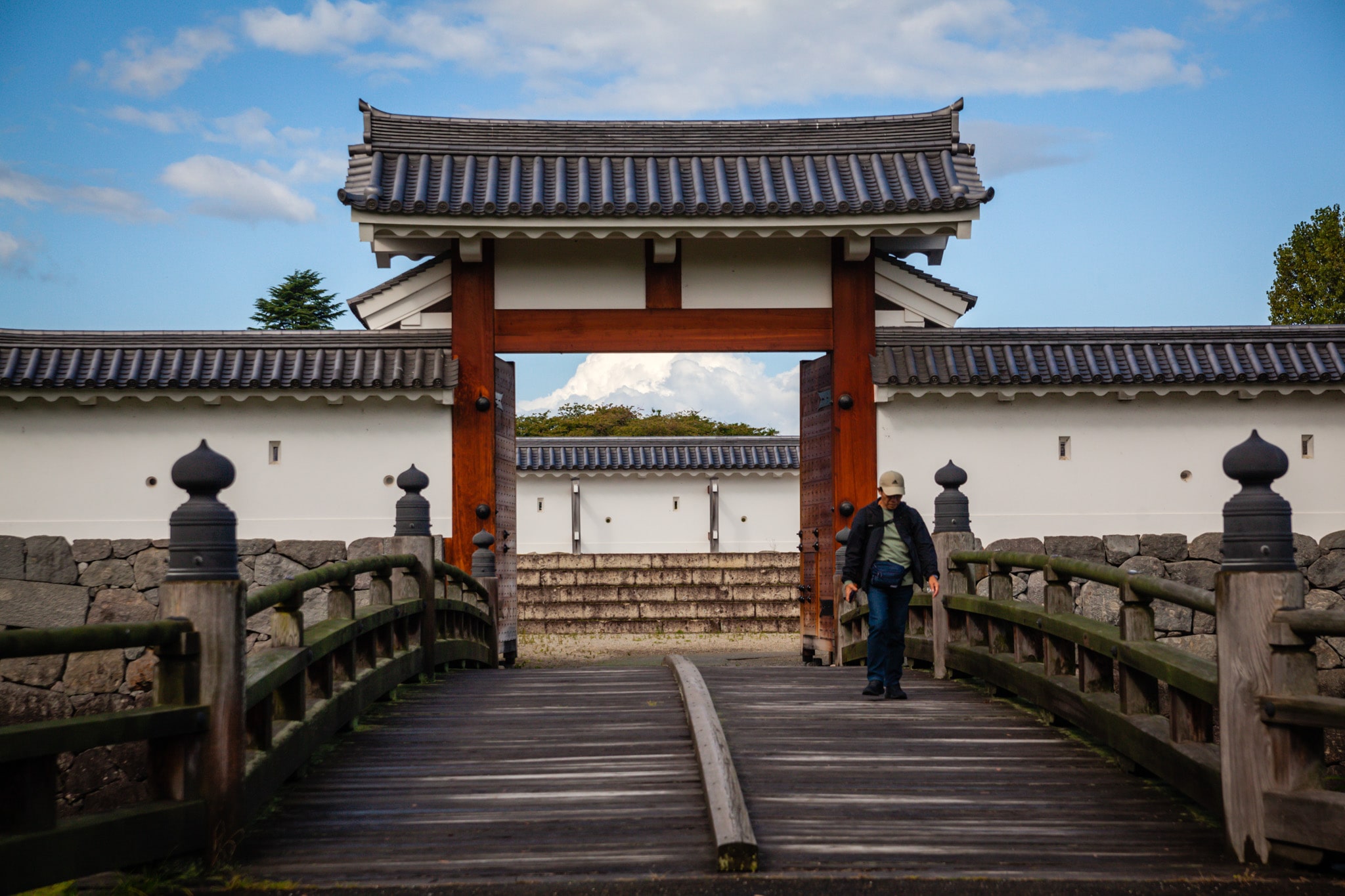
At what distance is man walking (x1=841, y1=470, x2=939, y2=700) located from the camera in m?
7.91

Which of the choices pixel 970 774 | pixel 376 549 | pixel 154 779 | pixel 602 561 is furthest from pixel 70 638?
pixel 602 561

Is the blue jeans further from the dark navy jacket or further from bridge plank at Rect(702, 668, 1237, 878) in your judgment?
bridge plank at Rect(702, 668, 1237, 878)

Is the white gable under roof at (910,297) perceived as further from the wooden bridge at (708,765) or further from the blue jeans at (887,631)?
the wooden bridge at (708,765)

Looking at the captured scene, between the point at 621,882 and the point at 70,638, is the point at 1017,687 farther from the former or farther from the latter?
the point at 70,638

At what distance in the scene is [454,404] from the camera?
42.2 feet

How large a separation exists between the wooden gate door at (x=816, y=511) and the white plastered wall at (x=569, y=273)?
2.30m

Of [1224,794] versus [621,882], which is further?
[1224,794]

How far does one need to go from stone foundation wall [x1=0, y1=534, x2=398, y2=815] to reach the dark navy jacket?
6019 mm

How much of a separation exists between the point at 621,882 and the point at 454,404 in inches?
361

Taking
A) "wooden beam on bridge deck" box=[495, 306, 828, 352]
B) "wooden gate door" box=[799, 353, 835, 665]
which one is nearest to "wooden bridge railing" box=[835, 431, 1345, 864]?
"wooden gate door" box=[799, 353, 835, 665]

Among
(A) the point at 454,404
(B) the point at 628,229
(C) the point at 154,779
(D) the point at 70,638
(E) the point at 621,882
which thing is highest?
(B) the point at 628,229

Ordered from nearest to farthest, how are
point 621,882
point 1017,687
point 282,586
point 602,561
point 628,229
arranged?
1. point 621,882
2. point 282,586
3. point 1017,687
4. point 628,229
5. point 602,561

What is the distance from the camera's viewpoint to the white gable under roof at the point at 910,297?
529 inches

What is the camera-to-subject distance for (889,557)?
7996mm
